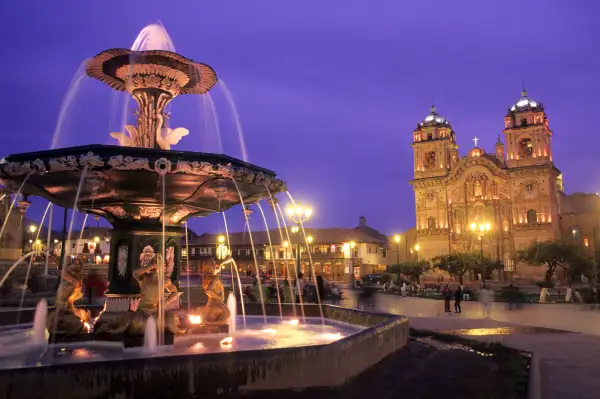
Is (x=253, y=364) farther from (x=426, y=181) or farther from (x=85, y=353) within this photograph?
(x=426, y=181)

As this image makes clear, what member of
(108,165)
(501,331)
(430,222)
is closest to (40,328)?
(108,165)

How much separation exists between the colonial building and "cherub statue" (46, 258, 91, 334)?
175 feet

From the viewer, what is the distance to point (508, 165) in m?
65.1

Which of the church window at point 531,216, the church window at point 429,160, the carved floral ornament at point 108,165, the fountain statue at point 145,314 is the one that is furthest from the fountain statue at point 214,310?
the church window at point 429,160

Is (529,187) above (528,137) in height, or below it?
below

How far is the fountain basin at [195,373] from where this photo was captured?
192 inches

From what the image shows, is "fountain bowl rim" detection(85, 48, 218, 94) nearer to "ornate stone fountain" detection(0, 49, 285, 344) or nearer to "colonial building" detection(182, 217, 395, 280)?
"ornate stone fountain" detection(0, 49, 285, 344)

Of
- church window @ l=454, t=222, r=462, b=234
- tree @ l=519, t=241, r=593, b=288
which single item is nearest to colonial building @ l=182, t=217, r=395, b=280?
church window @ l=454, t=222, r=462, b=234

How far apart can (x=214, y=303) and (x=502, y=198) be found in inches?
2464

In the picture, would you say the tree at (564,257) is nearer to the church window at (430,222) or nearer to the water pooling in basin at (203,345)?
the church window at (430,222)

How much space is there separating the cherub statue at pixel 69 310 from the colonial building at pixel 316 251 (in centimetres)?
5331

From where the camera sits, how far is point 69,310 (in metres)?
8.62

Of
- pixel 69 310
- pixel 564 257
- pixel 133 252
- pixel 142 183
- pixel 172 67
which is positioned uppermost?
pixel 172 67

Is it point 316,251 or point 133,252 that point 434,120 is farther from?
point 133,252
